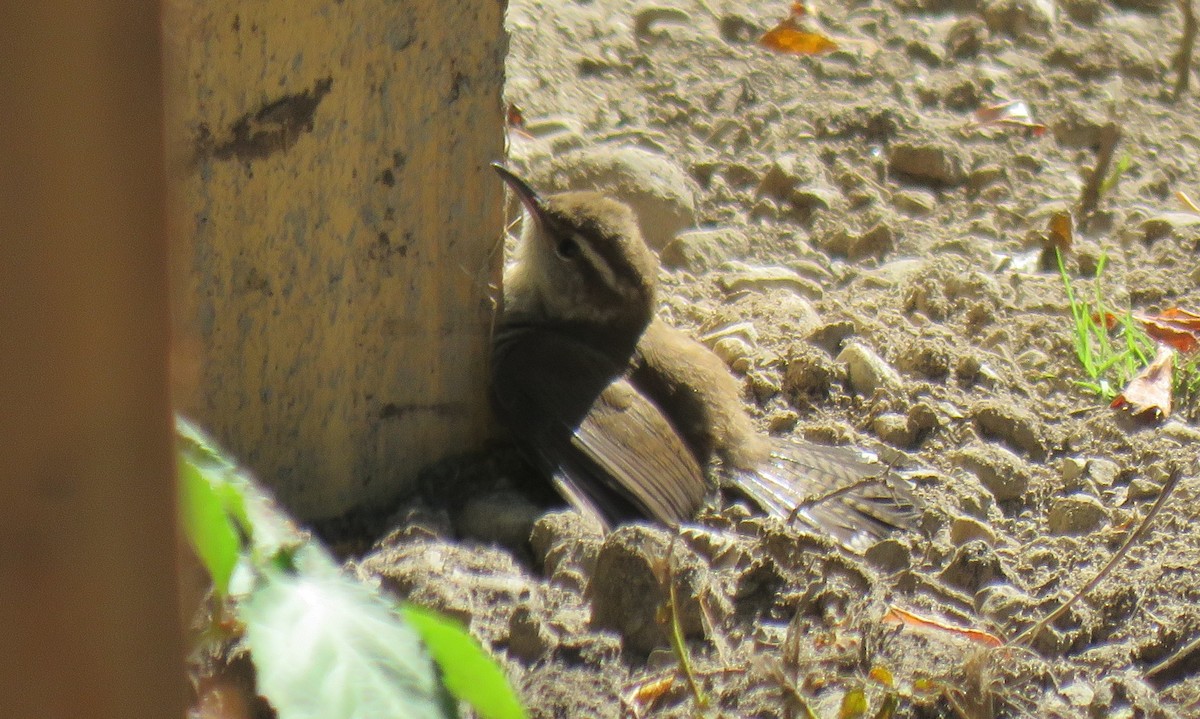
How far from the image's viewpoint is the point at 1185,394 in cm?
519

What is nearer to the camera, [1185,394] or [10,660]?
[10,660]

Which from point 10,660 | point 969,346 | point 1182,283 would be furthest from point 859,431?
point 10,660

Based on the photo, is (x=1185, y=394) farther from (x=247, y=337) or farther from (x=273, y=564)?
(x=273, y=564)

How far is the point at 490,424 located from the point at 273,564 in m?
3.06

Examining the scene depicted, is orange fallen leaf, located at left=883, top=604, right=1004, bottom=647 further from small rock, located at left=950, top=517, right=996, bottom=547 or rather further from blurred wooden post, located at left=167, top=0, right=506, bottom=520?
blurred wooden post, located at left=167, top=0, right=506, bottom=520

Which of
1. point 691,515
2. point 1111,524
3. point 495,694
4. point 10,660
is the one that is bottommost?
point 691,515

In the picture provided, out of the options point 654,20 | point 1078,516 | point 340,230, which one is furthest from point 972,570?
point 654,20

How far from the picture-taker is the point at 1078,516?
4500 mm

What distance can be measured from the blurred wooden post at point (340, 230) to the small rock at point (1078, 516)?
1.92 metres

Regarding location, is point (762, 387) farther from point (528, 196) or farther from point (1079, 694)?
point (1079, 694)

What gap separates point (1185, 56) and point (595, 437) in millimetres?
4841

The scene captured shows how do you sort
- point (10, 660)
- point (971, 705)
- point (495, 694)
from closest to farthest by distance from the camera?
point (10, 660)
point (495, 694)
point (971, 705)

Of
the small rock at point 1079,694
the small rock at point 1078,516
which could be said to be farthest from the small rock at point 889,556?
the small rock at point 1079,694

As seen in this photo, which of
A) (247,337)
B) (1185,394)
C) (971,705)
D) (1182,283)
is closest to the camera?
(971,705)
